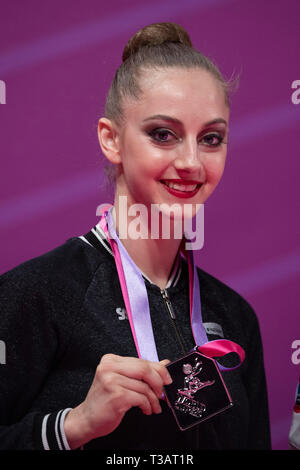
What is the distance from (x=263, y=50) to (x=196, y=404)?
4.00 ft

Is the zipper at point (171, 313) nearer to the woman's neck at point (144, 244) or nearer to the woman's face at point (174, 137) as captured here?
the woman's neck at point (144, 244)

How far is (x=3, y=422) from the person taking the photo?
1.26m

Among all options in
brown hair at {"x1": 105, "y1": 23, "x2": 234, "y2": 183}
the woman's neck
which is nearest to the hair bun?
brown hair at {"x1": 105, "y1": 23, "x2": 234, "y2": 183}

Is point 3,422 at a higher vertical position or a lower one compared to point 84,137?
lower

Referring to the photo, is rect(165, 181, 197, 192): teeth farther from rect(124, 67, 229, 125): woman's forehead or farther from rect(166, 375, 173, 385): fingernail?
rect(166, 375, 173, 385): fingernail

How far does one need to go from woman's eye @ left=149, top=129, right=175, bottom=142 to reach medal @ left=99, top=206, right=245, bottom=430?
24 centimetres

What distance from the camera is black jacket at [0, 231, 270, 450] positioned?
125cm

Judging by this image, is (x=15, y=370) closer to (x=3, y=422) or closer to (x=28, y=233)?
(x=3, y=422)

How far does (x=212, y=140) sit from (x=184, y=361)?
0.49 m

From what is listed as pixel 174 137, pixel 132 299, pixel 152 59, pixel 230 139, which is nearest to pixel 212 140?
pixel 174 137

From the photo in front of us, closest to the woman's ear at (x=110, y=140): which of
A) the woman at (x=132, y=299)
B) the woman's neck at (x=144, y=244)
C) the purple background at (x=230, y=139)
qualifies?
the woman at (x=132, y=299)

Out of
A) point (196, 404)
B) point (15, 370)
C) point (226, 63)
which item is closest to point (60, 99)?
point (226, 63)

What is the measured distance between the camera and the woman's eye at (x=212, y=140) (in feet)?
4.50

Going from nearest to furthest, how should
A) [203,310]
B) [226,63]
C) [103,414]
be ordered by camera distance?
[103,414], [203,310], [226,63]
